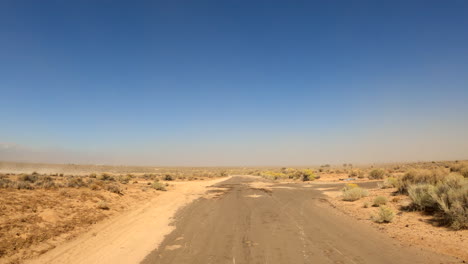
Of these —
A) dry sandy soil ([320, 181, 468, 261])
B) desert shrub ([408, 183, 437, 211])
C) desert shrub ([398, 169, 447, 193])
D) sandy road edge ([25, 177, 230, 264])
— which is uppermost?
desert shrub ([398, 169, 447, 193])

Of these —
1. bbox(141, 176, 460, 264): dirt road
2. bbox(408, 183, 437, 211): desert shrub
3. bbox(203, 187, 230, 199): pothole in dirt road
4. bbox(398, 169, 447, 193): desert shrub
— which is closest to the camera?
bbox(141, 176, 460, 264): dirt road

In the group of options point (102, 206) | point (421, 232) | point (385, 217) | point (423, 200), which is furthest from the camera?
point (102, 206)

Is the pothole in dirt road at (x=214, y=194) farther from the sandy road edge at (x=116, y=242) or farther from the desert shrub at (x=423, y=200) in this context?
the desert shrub at (x=423, y=200)

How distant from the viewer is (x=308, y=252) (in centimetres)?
708

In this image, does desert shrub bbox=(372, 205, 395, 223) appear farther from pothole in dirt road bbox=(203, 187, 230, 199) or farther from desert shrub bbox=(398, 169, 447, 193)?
pothole in dirt road bbox=(203, 187, 230, 199)

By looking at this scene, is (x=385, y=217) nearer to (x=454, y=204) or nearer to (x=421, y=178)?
(x=454, y=204)

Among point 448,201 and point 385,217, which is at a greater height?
point 448,201

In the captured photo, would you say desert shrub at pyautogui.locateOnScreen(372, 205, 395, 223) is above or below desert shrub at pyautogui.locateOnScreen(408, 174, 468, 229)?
below

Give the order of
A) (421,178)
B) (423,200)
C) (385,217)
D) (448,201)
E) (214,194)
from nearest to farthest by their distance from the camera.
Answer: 1. (448,201)
2. (385,217)
3. (423,200)
4. (421,178)
5. (214,194)

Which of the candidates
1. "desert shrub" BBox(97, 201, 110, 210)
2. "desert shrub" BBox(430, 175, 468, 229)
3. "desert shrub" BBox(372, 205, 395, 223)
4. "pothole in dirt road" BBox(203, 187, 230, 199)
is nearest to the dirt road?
"desert shrub" BBox(372, 205, 395, 223)

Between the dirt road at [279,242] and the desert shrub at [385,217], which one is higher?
the desert shrub at [385,217]

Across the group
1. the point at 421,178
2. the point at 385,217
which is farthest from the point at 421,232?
the point at 421,178

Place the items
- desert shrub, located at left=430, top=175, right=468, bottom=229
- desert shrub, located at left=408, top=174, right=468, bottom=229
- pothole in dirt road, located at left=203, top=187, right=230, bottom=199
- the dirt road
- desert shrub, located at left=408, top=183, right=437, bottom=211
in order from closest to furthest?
the dirt road
desert shrub, located at left=430, top=175, right=468, bottom=229
desert shrub, located at left=408, top=174, right=468, bottom=229
desert shrub, located at left=408, top=183, right=437, bottom=211
pothole in dirt road, located at left=203, top=187, right=230, bottom=199

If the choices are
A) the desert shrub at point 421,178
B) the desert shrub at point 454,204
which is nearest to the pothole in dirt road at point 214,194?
the desert shrub at point 421,178
